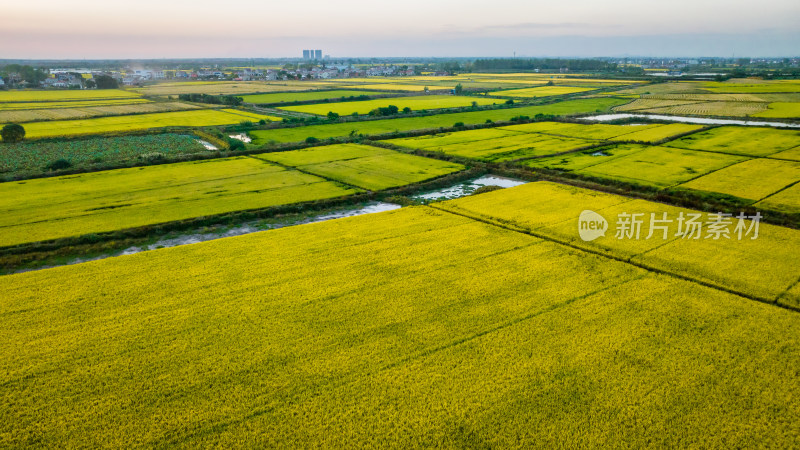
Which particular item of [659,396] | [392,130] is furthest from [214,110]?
[659,396]

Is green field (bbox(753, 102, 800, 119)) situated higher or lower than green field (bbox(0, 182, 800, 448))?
higher

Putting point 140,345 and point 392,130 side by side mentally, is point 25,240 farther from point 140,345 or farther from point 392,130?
point 392,130

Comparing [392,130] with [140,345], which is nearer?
[140,345]

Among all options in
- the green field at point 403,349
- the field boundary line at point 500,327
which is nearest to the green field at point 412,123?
the green field at point 403,349

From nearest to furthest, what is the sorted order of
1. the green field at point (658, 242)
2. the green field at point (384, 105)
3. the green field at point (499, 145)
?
the green field at point (658, 242)
the green field at point (499, 145)
the green field at point (384, 105)

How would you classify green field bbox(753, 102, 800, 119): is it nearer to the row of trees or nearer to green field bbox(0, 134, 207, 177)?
green field bbox(0, 134, 207, 177)

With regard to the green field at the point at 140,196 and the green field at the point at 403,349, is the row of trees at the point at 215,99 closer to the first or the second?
the green field at the point at 140,196
